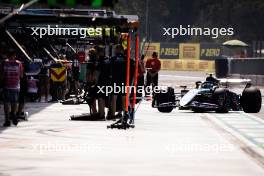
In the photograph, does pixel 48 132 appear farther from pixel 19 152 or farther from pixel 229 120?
pixel 229 120

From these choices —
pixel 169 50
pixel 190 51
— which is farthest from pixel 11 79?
pixel 169 50

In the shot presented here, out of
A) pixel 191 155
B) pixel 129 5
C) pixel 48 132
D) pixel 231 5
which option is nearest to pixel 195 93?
pixel 48 132

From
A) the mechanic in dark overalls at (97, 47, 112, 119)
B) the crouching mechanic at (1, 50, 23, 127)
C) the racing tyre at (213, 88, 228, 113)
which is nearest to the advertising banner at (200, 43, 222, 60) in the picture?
the racing tyre at (213, 88, 228, 113)

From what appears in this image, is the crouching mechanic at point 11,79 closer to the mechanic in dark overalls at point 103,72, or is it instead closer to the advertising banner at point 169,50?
the mechanic in dark overalls at point 103,72

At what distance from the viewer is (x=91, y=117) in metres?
21.5

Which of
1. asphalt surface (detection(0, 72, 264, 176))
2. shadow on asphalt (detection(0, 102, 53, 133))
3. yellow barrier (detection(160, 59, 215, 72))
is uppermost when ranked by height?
asphalt surface (detection(0, 72, 264, 176))

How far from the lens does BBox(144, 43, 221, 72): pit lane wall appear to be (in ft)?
258

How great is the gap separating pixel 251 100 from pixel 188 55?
58.4 meters

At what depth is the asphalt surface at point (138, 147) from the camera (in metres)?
12.1

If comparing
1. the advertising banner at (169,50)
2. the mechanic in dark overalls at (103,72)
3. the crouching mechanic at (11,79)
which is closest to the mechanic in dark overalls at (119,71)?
the mechanic in dark overalls at (103,72)

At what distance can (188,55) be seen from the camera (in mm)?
83062

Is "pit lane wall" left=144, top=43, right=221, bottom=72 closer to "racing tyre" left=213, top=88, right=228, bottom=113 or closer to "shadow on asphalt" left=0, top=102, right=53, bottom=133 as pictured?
"shadow on asphalt" left=0, top=102, right=53, bottom=133

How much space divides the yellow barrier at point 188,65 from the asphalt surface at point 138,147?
5453 cm

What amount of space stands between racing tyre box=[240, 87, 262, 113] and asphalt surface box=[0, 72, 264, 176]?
158 centimetres
